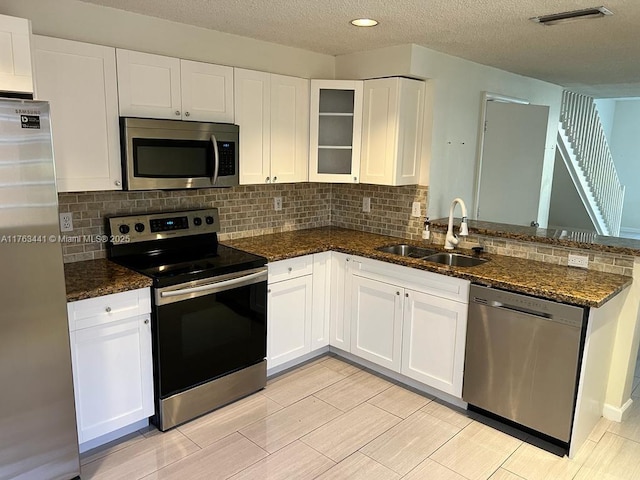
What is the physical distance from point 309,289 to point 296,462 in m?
1.25

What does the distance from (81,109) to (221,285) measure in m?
1.20

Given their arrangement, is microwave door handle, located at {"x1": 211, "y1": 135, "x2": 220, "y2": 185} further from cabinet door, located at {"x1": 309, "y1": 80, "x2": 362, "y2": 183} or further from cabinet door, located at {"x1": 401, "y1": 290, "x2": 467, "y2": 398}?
cabinet door, located at {"x1": 401, "y1": 290, "x2": 467, "y2": 398}

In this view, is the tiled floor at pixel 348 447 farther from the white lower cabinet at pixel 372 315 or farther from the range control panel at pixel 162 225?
the range control panel at pixel 162 225

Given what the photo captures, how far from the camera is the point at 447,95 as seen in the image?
3.68 m

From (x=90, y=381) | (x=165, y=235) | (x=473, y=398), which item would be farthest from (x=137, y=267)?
(x=473, y=398)

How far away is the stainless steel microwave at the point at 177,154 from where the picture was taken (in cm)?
262

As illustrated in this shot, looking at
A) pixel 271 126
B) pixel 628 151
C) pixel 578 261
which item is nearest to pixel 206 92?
pixel 271 126

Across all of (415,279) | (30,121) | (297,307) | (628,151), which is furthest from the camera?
(628,151)

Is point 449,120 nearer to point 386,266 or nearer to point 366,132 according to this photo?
point 366,132

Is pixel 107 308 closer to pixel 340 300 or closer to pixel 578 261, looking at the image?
pixel 340 300

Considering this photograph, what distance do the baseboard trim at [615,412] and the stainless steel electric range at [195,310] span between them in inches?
84.7

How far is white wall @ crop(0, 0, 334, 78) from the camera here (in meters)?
2.40

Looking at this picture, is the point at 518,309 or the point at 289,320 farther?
the point at 289,320

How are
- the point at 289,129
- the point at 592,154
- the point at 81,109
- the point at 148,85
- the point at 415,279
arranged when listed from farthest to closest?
the point at 592,154, the point at 289,129, the point at 415,279, the point at 148,85, the point at 81,109
